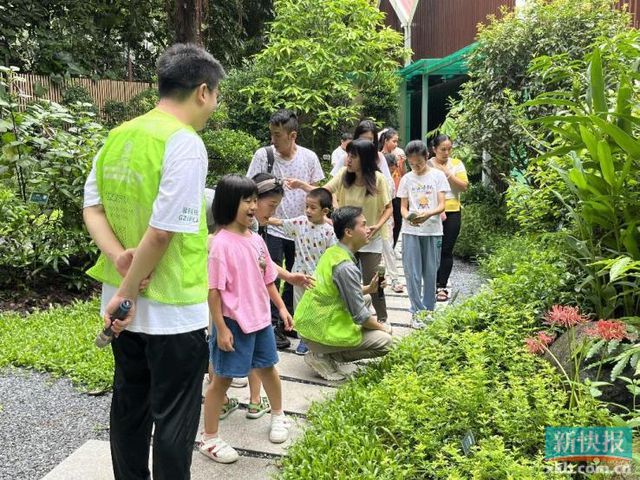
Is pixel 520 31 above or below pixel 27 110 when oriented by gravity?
above

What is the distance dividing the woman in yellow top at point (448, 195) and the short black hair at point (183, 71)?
405 centimetres

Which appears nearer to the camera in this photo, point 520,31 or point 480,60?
point 520,31

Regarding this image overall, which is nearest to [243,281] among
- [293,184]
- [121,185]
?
[121,185]

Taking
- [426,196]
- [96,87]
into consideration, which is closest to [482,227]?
[426,196]

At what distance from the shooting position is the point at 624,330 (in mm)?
3324

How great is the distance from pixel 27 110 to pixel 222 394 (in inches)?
186

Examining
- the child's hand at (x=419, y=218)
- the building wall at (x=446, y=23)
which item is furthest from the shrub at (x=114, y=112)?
the child's hand at (x=419, y=218)

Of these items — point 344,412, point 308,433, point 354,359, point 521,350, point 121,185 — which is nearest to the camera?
point 121,185

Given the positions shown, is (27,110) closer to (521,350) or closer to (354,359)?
(354,359)

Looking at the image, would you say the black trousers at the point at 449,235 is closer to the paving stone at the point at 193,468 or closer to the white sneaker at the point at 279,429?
the white sneaker at the point at 279,429

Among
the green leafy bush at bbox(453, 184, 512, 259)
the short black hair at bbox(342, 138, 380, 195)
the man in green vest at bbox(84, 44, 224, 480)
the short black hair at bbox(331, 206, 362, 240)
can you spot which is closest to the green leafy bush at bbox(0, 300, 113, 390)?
the short black hair at bbox(331, 206, 362, 240)

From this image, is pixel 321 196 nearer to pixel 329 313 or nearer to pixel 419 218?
pixel 329 313

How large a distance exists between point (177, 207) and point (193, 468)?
1.60 meters

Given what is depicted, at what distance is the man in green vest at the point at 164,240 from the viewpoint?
6.86ft
